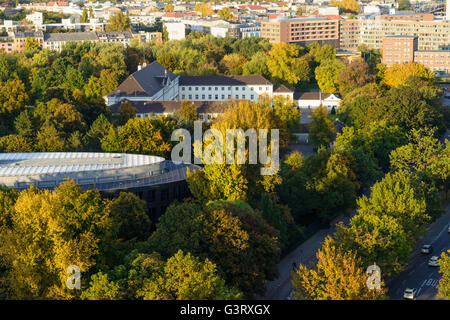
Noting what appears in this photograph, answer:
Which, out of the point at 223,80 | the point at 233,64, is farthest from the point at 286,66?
the point at 223,80

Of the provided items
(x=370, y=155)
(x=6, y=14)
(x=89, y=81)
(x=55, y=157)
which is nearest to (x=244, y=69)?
(x=89, y=81)

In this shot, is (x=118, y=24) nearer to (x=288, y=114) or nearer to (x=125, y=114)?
(x=288, y=114)

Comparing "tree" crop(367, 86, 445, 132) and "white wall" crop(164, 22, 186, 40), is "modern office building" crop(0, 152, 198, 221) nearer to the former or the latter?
"tree" crop(367, 86, 445, 132)

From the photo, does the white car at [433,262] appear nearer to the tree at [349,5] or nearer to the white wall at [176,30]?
the white wall at [176,30]

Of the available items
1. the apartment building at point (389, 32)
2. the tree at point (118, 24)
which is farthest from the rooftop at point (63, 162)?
the tree at point (118, 24)

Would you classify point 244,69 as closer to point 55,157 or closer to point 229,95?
point 229,95

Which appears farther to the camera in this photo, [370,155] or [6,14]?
[6,14]
